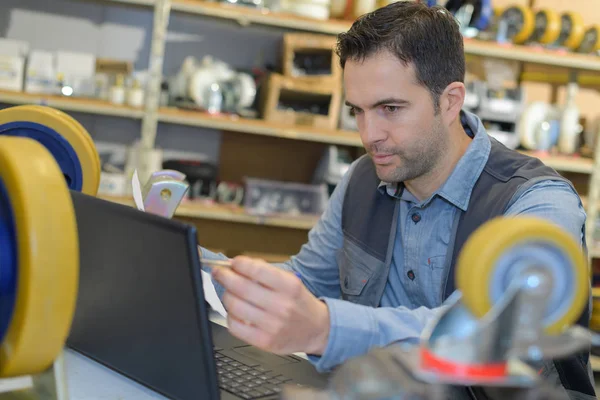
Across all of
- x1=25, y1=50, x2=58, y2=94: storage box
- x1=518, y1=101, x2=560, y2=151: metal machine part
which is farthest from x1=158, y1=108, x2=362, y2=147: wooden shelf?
x1=518, y1=101, x2=560, y2=151: metal machine part

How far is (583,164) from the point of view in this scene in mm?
3111

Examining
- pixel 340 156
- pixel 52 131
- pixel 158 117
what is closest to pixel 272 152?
pixel 340 156

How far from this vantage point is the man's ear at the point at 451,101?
56.0 inches

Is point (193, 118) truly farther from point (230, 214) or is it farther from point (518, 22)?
point (518, 22)

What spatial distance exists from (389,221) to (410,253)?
0.10 metres

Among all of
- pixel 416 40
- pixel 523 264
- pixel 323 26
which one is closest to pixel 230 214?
pixel 323 26

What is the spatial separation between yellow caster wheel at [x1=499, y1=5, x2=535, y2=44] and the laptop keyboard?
2.45 meters

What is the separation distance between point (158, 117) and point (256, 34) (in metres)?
0.64

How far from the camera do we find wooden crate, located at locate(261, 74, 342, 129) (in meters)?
2.79

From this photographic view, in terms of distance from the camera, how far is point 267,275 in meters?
0.79

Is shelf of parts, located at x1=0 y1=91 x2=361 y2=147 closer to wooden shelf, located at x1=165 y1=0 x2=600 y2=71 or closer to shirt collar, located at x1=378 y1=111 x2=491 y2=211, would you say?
wooden shelf, located at x1=165 y1=0 x2=600 y2=71

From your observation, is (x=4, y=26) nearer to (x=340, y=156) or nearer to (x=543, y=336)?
(x=340, y=156)

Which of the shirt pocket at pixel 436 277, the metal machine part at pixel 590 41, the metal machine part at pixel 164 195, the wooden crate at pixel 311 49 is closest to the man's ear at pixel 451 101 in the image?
the shirt pocket at pixel 436 277

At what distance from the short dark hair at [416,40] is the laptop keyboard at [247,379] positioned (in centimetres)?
64
